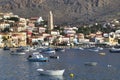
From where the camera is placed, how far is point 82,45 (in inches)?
6171

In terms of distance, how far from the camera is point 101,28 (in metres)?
199

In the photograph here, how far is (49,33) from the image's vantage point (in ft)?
551

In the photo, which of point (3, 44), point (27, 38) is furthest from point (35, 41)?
point (3, 44)

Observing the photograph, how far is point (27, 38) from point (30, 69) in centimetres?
9018

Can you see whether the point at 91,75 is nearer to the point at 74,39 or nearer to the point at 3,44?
the point at 3,44

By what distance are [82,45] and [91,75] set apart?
4154 inches

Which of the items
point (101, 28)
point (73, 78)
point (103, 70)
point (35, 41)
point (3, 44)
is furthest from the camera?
point (101, 28)

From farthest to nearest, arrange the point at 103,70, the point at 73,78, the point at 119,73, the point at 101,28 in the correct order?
the point at 101,28 < the point at 103,70 < the point at 119,73 < the point at 73,78

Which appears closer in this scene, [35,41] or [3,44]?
[3,44]

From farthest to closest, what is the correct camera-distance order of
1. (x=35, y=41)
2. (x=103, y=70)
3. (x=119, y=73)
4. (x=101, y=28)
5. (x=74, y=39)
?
(x=101, y=28) → (x=74, y=39) → (x=35, y=41) → (x=103, y=70) → (x=119, y=73)

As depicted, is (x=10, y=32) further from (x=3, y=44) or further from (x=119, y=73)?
(x=119, y=73)

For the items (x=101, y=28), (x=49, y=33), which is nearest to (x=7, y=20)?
(x=49, y=33)

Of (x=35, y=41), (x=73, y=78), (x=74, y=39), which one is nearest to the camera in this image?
(x=73, y=78)

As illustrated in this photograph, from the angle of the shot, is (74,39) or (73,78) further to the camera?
(74,39)
